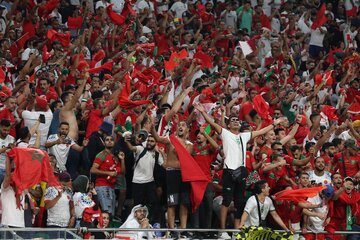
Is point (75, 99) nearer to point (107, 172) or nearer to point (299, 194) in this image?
point (107, 172)

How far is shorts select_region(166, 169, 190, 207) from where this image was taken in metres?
19.6

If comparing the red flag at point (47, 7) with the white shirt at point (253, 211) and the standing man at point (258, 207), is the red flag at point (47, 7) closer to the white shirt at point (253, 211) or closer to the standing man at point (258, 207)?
the standing man at point (258, 207)

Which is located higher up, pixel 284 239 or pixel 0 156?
pixel 0 156

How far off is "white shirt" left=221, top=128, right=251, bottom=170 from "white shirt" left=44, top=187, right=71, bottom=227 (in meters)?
2.55

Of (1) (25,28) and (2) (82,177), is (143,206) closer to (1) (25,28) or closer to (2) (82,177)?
(2) (82,177)

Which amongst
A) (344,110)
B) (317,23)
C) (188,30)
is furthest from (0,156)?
(317,23)

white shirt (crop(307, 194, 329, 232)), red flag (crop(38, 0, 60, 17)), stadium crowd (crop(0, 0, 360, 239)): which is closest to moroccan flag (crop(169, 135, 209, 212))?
stadium crowd (crop(0, 0, 360, 239))

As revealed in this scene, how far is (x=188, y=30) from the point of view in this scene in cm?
2880

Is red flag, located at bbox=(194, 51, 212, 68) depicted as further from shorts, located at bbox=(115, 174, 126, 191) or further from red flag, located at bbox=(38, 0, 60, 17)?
shorts, located at bbox=(115, 174, 126, 191)

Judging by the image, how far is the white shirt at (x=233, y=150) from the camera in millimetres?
19578

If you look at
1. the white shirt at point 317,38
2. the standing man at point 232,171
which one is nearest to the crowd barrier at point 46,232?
the standing man at point 232,171

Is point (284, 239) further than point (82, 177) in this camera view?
No

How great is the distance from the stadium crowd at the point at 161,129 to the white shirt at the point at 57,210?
0.01m

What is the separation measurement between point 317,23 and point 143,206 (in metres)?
12.0
